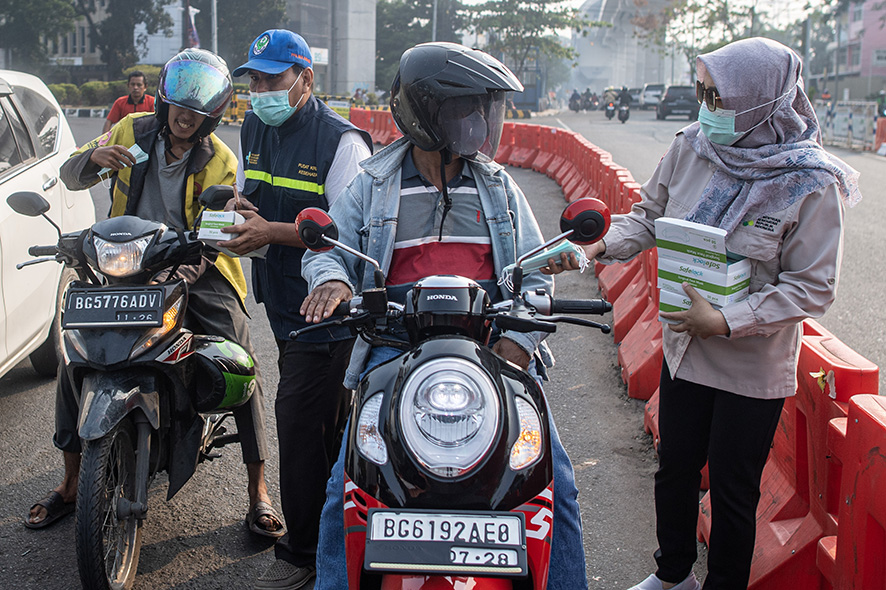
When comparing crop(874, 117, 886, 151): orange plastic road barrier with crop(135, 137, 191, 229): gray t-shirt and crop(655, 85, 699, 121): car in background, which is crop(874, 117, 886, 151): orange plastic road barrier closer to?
crop(655, 85, 699, 121): car in background

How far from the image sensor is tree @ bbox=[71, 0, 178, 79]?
64.1m

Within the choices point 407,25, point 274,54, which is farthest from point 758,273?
point 407,25

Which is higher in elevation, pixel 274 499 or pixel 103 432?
pixel 103 432

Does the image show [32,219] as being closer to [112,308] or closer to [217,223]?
[112,308]

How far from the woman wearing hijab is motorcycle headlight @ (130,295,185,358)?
161cm

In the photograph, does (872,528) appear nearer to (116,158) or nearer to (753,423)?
(753,423)

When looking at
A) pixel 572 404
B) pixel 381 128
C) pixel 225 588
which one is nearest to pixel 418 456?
pixel 225 588

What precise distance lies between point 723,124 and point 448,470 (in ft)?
5.29

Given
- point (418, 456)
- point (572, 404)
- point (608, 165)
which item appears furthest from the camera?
point (608, 165)

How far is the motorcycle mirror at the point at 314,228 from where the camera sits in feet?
8.09

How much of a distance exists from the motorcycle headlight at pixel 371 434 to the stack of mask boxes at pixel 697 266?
1218 mm

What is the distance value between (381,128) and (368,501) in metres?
24.8

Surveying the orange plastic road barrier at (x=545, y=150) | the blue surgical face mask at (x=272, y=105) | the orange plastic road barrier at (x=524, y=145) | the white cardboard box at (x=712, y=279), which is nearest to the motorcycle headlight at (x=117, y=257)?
the blue surgical face mask at (x=272, y=105)

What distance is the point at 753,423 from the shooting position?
298 centimetres
